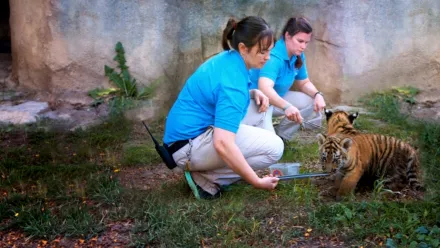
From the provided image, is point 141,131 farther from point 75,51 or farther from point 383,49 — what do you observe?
point 383,49

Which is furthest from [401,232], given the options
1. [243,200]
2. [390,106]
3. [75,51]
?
[75,51]

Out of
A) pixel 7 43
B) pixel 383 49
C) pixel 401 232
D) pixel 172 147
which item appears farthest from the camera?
pixel 7 43

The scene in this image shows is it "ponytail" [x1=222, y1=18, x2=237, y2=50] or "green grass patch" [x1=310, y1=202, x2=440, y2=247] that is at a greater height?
"ponytail" [x1=222, y1=18, x2=237, y2=50]

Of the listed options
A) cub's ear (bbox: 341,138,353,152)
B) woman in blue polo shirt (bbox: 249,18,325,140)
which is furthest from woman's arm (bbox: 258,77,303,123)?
cub's ear (bbox: 341,138,353,152)

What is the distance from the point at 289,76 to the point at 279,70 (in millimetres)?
196

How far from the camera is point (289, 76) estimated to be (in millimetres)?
5426

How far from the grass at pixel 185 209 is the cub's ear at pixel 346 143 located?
0.40 m

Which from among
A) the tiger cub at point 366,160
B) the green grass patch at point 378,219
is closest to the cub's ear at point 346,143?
the tiger cub at point 366,160

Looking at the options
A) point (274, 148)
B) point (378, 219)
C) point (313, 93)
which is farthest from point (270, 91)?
point (378, 219)

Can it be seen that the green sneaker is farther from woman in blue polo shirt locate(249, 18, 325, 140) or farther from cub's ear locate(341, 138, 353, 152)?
cub's ear locate(341, 138, 353, 152)

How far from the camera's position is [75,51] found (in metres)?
7.05

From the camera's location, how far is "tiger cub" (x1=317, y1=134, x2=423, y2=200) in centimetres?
463

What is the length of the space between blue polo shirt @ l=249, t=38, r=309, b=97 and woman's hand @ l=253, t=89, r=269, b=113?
29cm

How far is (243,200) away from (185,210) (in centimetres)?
52
